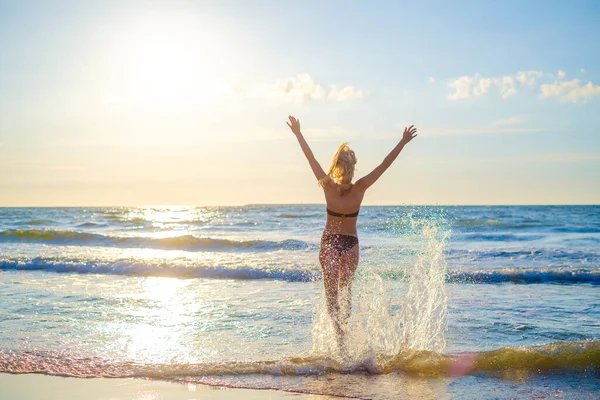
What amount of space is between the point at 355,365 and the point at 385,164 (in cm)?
203

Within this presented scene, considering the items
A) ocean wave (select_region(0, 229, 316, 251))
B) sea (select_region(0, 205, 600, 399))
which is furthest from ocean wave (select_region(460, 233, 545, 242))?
sea (select_region(0, 205, 600, 399))

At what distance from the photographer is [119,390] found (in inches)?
200

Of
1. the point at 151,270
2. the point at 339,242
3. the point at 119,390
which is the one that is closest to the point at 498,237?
the point at 151,270

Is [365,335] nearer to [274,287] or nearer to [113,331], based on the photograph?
[113,331]

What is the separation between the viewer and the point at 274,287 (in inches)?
463

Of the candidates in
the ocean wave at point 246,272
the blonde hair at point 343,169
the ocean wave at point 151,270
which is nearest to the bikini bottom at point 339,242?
the blonde hair at point 343,169

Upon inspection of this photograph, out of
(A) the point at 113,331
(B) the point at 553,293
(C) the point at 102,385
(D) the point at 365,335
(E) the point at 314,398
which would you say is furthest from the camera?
(B) the point at 553,293

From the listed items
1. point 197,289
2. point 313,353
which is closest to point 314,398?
point 313,353

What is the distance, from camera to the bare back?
18.8 feet

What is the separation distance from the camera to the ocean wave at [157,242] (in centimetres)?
2175

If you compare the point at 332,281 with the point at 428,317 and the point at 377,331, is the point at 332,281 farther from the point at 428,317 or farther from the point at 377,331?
the point at 428,317

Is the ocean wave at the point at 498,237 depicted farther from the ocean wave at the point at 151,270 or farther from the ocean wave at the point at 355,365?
the ocean wave at the point at 355,365

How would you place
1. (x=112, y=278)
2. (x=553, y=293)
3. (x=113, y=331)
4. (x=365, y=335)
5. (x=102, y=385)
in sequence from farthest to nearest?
(x=112, y=278) → (x=553, y=293) → (x=113, y=331) → (x=365, y=335) → (x=102, y=385)

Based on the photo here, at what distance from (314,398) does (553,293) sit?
774cm
